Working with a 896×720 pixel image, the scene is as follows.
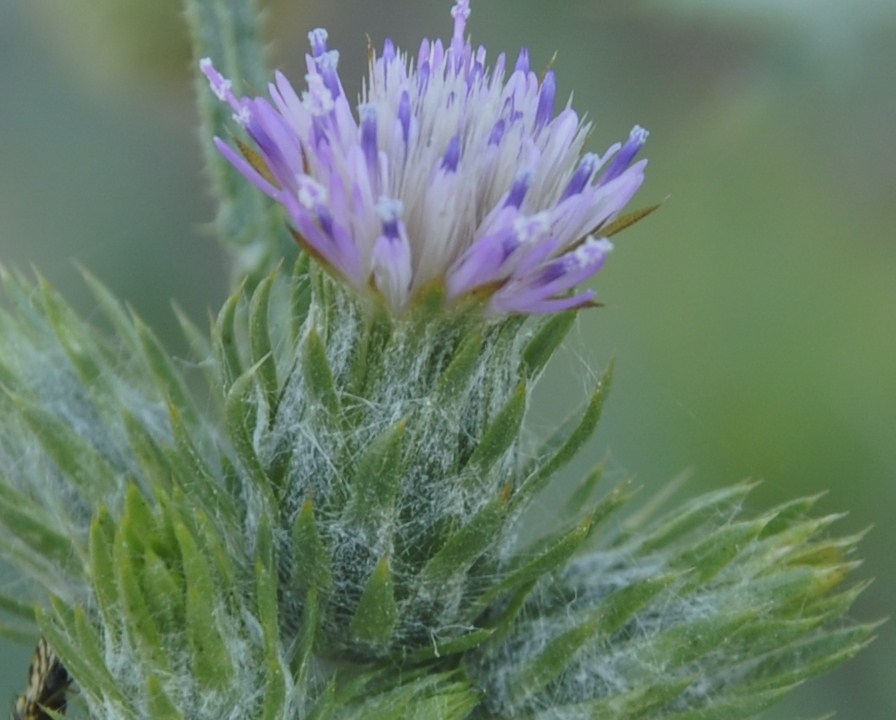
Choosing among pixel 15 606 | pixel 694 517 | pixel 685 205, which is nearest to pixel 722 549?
pixel 694 517

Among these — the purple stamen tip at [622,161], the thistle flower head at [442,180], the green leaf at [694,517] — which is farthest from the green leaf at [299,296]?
the green leaf at [694,517]

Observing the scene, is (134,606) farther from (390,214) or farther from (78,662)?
(390,214)

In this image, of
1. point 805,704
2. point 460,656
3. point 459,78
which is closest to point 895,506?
point 805,704

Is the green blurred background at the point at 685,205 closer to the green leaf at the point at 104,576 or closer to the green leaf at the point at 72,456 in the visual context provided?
the green leaf at the point at 72,456

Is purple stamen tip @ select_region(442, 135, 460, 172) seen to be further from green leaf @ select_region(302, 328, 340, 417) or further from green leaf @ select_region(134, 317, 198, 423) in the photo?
green leaf @ select_region(134, 317, 198, 423)

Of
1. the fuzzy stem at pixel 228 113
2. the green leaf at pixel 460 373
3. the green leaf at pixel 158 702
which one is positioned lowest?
the green leaf at pixel 158 702

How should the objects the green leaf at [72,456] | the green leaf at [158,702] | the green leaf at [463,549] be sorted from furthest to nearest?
1. the green leaf at [72,456]
2. the green leaf at [463,549]
3. the green leaf at [158,702]
